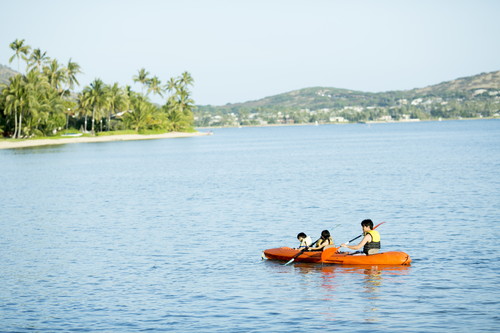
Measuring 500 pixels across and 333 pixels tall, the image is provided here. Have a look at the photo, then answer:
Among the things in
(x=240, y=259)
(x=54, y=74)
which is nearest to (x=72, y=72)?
(x=54, y=74)

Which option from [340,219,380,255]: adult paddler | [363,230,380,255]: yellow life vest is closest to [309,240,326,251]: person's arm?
[340,219,380,255]: adult paddler

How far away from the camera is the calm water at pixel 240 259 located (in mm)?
17016

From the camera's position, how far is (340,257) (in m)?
22.4

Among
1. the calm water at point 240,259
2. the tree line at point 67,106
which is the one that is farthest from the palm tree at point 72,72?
the calm water at point 240,259

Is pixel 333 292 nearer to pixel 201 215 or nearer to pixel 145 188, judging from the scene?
pixel 201 215

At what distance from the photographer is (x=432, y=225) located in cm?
3086

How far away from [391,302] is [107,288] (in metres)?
8.24

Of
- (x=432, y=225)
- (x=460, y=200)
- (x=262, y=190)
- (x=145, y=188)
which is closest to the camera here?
(x=432, y=225)

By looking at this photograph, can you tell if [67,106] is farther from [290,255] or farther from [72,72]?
[290,255]

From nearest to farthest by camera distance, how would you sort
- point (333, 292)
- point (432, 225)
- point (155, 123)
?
point (333, 292), point (432, 225), point (155, 123)

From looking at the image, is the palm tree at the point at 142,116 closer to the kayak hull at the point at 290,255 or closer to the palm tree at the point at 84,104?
the palm tree at the point at 84,104

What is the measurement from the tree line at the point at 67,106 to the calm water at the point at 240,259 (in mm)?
76402

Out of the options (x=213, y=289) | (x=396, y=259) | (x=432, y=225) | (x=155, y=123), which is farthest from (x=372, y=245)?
(x=155, y=123)

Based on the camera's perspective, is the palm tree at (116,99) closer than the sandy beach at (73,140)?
No
